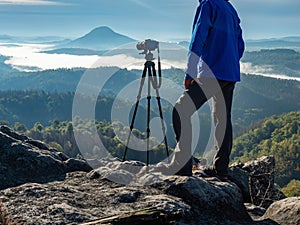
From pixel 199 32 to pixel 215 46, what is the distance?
0.48m

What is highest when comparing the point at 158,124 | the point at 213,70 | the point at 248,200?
the point at 213,70

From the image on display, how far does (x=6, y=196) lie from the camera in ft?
17.3

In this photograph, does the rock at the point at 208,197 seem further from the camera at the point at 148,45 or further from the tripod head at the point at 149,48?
the camera at the point at 148,45

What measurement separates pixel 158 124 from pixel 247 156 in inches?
5357

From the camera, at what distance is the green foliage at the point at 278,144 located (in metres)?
120

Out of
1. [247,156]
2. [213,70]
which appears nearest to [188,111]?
[213,70]

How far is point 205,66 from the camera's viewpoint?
6375mm

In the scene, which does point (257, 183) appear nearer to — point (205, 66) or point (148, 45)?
point (205, 66)

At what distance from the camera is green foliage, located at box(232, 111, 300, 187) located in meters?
120

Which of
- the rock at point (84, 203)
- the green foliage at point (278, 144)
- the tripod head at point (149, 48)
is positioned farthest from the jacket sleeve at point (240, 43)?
the green foliage at point (278, 144)

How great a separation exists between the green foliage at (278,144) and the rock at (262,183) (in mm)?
108076

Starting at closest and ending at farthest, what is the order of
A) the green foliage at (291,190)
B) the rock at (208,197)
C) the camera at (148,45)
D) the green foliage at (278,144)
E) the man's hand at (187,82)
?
the rock at (208,197) → the man's hand at (187,82) → the camera at (148,45) → the green foliage at (291,190) → the green foliage at (278,144)

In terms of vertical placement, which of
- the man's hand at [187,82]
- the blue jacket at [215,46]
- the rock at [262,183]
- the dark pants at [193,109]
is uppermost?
the blue jacket at [215,46]

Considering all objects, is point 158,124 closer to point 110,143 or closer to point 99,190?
point 99,190
